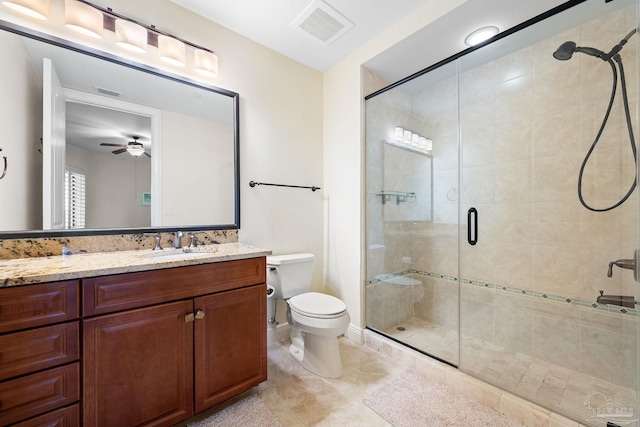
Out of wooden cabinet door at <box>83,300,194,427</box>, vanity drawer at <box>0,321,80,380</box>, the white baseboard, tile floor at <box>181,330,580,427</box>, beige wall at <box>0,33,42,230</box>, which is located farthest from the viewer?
the white baseboard

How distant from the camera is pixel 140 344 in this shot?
45.0 inches

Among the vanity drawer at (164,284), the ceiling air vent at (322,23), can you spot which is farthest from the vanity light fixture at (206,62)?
the vanity drawer at (164,284)

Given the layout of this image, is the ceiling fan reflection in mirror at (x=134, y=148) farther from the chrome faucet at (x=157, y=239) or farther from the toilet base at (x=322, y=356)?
the toilet base at (x=322, y=356)

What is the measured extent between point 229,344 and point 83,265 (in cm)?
77

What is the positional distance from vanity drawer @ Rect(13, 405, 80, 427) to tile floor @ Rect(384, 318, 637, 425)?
6.30 feet

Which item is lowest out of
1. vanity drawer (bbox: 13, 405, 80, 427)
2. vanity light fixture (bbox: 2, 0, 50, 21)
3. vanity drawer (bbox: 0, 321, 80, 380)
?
vanity drawer (bbox: 13, 405, 80, 427)

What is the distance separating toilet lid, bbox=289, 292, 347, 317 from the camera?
171 cm

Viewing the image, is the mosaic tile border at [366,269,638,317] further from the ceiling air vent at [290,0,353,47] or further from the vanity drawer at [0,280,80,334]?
the ceiling air vent at [290,0,353,47]

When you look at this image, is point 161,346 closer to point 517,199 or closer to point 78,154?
point 78,154

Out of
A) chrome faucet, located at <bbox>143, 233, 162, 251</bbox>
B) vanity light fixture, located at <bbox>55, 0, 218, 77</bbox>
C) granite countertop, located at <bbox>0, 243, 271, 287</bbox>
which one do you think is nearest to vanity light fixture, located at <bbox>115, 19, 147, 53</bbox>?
vanity light fixture, located at <bbox>55, 0, 218, 77</bbox>

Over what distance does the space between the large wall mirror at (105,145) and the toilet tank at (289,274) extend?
50 centimetres

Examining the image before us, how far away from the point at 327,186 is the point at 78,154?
1779 millimetres

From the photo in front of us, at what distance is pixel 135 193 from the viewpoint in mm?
1579

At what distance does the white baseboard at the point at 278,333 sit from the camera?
7.04 feet
